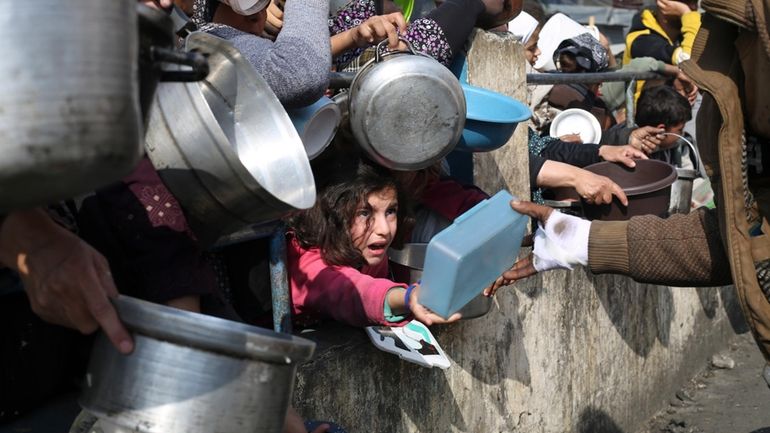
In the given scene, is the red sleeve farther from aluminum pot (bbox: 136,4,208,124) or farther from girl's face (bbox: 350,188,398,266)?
aluminum pot (bbox: 136,4,208,124)

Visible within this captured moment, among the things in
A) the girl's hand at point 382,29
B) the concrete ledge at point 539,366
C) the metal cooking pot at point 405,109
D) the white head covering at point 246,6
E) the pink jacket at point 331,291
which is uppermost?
the white head covering at point 246,6

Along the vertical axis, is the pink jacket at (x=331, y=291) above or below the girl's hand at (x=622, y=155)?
above

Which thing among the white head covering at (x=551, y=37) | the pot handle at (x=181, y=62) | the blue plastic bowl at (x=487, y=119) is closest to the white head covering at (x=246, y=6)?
the blue plastic bowl at (x=487, y=119)

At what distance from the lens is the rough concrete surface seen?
5172mm

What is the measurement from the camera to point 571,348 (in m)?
4.49

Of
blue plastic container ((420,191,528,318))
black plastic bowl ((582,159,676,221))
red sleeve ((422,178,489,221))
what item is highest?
blue plastic container ((420,191,528,318))

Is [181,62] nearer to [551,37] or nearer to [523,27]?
[523,27]

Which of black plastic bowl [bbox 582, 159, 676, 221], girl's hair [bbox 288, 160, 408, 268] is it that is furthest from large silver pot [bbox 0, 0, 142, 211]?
black plastic bowl [bbox 582, 159, 676, 221]

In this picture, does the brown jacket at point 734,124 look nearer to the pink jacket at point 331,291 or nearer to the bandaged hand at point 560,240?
the bandaged hand at point 560,240

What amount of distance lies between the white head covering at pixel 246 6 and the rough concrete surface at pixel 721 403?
3.46 m

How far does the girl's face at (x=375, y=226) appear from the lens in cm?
297

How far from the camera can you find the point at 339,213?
116 inches

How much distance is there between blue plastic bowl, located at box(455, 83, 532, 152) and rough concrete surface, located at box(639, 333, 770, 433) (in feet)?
8.12

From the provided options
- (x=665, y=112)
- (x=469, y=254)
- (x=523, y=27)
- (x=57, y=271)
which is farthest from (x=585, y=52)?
(x=57, y=271)
